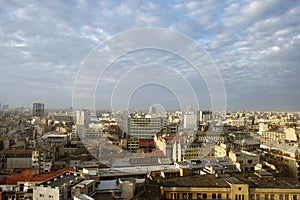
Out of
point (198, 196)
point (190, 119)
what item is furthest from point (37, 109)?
point (198, 196)

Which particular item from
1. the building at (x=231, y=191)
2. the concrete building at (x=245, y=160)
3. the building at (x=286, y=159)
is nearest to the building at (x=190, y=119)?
the building at (x=286, y=159)

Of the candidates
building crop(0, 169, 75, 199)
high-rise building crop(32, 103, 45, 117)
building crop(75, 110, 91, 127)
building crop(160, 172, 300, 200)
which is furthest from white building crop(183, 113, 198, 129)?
high-rise building crop(32, 103, 45, 117)

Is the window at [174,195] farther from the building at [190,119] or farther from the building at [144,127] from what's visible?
the building at [190,119]

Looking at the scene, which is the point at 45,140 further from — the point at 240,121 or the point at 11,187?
the point at 240,121

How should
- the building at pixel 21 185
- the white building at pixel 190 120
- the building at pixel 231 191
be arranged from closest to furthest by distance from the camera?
the building at pixel 231 191, the building at pixel 21 185, the white building at pixel 190 120

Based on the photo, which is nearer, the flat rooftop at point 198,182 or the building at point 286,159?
the flat rooftop at point 198,182

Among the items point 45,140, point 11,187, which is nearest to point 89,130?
point 45,140

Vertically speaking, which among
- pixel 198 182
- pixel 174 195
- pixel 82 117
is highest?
pixel 82 117

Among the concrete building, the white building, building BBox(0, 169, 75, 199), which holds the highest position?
the white building

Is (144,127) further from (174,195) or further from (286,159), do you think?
(174,195)

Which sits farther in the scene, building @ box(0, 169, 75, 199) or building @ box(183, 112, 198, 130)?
building @ box(183, 112, 198, 130)

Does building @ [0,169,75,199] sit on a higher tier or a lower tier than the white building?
lower

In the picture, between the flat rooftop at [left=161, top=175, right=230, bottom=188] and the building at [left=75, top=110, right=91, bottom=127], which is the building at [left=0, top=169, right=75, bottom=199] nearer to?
the flat rooftop at [left=161, top=175, right=230, bottom=188]
